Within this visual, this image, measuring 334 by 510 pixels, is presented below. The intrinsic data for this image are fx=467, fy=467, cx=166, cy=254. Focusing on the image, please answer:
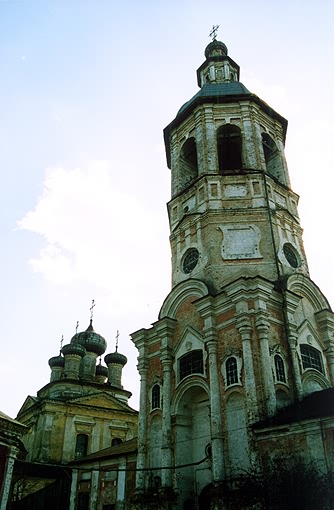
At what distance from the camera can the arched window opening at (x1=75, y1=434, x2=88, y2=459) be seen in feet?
90.5

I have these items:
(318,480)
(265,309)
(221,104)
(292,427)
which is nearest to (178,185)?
(221,104)

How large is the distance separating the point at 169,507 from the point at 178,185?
1291 centimetres

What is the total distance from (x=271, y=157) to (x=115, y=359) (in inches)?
814

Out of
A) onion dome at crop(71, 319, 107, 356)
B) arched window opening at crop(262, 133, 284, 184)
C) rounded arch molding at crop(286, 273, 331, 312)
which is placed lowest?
rounded arch molding at crop(286, 273, 331, 312)

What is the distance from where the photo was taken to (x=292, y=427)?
39.1 feet

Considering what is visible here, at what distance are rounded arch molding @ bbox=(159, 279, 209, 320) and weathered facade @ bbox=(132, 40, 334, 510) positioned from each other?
0.13 feet

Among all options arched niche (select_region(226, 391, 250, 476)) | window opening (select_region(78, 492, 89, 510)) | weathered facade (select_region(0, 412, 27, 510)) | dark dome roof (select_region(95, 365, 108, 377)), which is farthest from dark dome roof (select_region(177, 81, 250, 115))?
dark dome roof (select_region(95, 365, 108, 377))

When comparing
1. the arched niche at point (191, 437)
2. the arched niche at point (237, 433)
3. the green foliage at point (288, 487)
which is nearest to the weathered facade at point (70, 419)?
the arched niche at point (191, 437)

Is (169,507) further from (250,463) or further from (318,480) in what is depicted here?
(318,480)

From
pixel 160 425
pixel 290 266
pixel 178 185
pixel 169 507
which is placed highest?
pixel 178 185

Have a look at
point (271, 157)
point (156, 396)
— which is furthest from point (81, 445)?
point (271, 157)

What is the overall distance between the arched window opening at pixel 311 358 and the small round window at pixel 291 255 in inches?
134

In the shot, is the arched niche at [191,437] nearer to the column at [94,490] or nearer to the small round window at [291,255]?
the column at [94,490]

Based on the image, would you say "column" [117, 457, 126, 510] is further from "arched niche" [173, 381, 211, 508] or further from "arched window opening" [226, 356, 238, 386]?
"arched window opening" [226, 356, 238, 386]
